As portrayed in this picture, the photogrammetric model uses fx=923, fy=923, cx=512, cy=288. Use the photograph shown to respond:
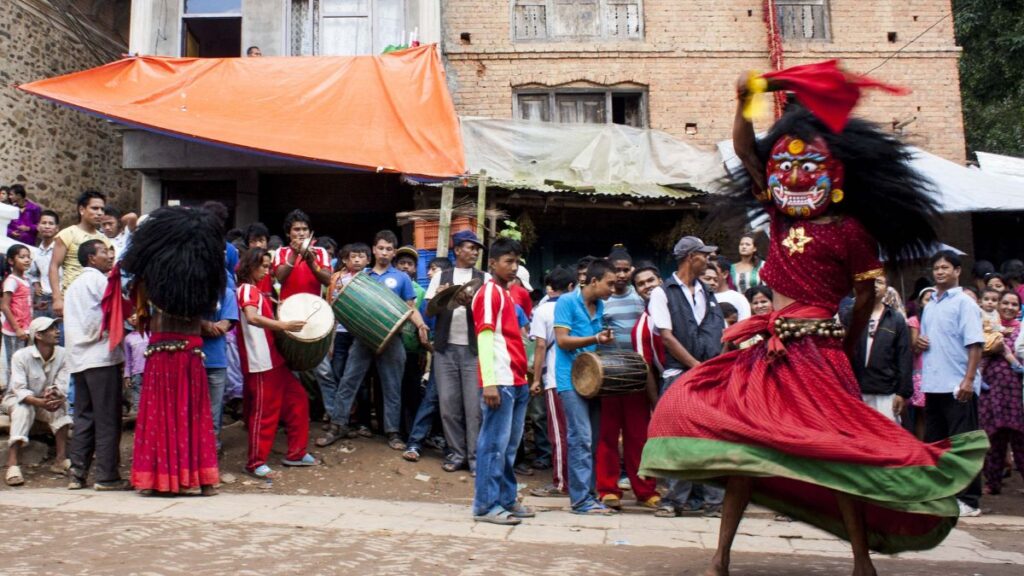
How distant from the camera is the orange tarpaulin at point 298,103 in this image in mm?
11117

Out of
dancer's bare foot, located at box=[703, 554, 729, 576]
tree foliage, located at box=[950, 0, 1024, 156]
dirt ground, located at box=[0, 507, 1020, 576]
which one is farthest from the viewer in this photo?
tree foliage, located at box=[950, 0, 1024, 156]

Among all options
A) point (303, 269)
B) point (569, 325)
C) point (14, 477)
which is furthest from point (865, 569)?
point (14, 477)

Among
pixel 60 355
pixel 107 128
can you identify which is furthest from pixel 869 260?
pixel 107 128

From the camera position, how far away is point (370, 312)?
26.4 ft

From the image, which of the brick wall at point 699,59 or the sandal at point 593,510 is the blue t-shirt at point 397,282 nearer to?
the sandal at point 593,510

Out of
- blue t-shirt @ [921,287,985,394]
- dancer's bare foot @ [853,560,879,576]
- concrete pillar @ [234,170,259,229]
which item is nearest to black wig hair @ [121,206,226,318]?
dancer's bare foot @ [853,560,879,576]

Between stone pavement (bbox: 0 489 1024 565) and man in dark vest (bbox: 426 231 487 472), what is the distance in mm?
1214

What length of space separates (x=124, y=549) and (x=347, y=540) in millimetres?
1149

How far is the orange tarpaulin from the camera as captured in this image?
11.1 metres

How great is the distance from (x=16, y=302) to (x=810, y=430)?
743cm

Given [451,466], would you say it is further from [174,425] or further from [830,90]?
[830,90]

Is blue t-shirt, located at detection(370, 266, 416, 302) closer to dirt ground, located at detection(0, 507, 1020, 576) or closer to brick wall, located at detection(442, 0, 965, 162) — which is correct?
dirt ground, located at detection(0, 507, 1020, 576)

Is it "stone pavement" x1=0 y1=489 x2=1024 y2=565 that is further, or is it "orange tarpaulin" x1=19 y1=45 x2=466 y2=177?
"orange tarpaulin" x1=19 y1=45 x2=466 y2=177

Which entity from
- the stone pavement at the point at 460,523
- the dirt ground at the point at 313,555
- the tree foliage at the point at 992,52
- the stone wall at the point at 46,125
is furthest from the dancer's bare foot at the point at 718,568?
the tree foliage at the point at 992,52
